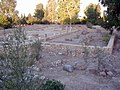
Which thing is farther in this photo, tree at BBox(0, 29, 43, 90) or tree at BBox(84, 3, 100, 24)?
tree at BBox(84, 3, 100, 24)

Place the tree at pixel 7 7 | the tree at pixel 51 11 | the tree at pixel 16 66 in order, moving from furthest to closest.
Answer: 1. the tree at pixel 51 11
2. the tree at pixel 7 7
3. the tree at pixel 16 66

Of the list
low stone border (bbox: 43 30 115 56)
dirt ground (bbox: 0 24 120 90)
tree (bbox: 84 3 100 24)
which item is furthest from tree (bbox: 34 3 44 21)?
dirt ground (bbox: 0 24 120 90)

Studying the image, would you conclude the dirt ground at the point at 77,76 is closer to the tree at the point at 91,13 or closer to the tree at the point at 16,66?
the tree at the point at 16,66

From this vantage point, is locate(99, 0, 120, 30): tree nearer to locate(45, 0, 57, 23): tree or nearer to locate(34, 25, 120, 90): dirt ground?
locate(34, 25, 120, 90): dirt ground

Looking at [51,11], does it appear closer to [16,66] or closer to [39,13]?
[39,13]

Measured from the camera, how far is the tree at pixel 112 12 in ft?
57.4

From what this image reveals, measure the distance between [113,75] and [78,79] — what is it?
1719 millimetres

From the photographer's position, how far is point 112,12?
18.7 meters

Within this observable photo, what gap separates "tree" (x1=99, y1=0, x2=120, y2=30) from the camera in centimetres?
1751

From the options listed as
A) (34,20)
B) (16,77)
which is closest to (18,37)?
(16,77)

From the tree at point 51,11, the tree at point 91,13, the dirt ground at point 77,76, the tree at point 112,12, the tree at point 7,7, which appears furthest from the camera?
the tree at point 51,11

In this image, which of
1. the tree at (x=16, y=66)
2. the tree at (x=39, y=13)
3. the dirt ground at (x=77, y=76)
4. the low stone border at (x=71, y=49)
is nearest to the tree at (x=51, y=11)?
the tree at (x=39, y=13)

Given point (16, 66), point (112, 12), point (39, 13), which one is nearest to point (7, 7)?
point (39, 13)

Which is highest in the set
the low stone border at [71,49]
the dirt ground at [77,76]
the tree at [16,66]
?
the tree at [16,66]
